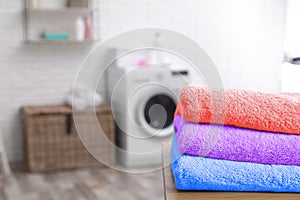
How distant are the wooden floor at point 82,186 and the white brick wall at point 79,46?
1.88 feet

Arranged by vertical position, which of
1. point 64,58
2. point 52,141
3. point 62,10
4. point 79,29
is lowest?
point 52,141

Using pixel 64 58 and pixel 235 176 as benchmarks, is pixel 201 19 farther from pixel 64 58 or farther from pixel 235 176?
pixel 235 176

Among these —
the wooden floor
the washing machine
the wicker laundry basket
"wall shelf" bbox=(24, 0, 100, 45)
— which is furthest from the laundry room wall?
the washing machine

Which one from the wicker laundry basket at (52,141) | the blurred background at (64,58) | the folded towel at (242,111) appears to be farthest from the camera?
the wicker laundry basket at (52,141)

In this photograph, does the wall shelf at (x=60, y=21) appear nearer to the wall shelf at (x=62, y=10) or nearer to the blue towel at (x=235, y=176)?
the wall shelf at (x=62, y=10)

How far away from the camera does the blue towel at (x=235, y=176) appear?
0.77 meters

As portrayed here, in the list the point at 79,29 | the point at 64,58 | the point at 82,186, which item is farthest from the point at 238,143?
the point at 64,58

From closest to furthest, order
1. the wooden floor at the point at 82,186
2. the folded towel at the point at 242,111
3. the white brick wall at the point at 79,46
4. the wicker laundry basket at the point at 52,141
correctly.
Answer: the folded towel at the point at 242,111
the wooden floor at the point at 82,186
the wicker laundry basket at the point at 52,141
the white brick wall at the point at 79,46

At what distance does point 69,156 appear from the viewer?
354 cm

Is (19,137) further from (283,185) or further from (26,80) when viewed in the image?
(283,185)

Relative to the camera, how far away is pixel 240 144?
2.52ft

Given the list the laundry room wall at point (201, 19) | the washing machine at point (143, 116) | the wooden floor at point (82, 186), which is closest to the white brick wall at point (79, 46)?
the laundry room wall at point (201, 19)

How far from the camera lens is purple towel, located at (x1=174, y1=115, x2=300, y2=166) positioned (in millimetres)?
764

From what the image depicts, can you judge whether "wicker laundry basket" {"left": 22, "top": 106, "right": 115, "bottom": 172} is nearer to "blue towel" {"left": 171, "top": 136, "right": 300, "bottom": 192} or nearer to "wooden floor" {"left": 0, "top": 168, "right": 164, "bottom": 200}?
"wooden floor" {"left": 0, "top": 168, "right": 164, "bottom": 200}
